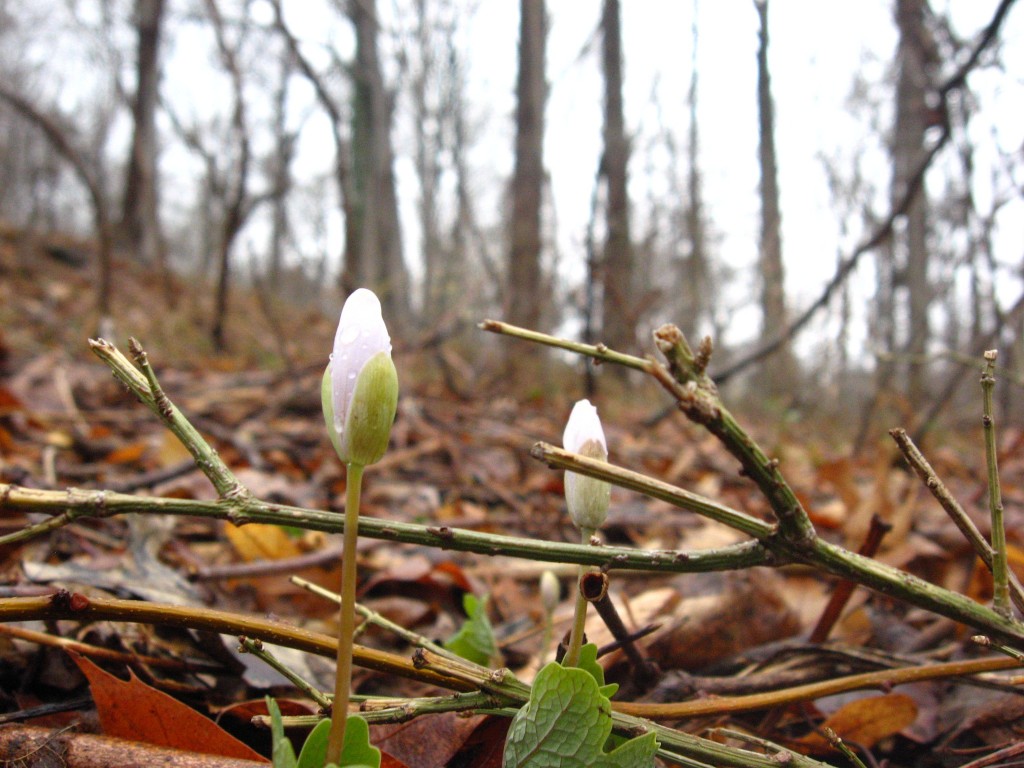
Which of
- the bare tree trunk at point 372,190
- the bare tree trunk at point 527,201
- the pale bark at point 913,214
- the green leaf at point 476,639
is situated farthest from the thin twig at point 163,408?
the bare tree trunk at point 527,201

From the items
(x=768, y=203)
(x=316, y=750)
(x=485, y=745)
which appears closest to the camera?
(x=316, y=750)

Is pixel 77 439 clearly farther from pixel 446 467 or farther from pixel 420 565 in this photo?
pixel 420 565

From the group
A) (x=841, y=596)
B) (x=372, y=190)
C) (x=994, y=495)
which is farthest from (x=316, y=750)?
(x=372, y=190)

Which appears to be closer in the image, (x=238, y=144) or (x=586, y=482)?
(x=586, y=482)

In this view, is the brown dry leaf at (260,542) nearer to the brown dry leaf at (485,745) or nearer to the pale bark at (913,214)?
the brown dry leaf at (485,745)

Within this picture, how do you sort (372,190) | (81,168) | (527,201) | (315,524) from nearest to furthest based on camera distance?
1. (315,524)
2. (81,168)
3. (372,190)
4. (527,201)

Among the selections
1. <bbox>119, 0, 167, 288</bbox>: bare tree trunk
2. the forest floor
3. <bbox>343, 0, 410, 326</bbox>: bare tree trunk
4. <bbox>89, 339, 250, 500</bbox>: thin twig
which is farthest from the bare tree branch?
<bbox>119, 0, 167, 288</bbox>: bare tree trunk

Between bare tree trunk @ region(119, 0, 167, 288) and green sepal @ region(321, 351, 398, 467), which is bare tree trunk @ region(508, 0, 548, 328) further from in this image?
bare tree trunk @ region(119, 0, 167, 288)

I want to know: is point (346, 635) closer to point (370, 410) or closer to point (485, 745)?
point (370, 410)
